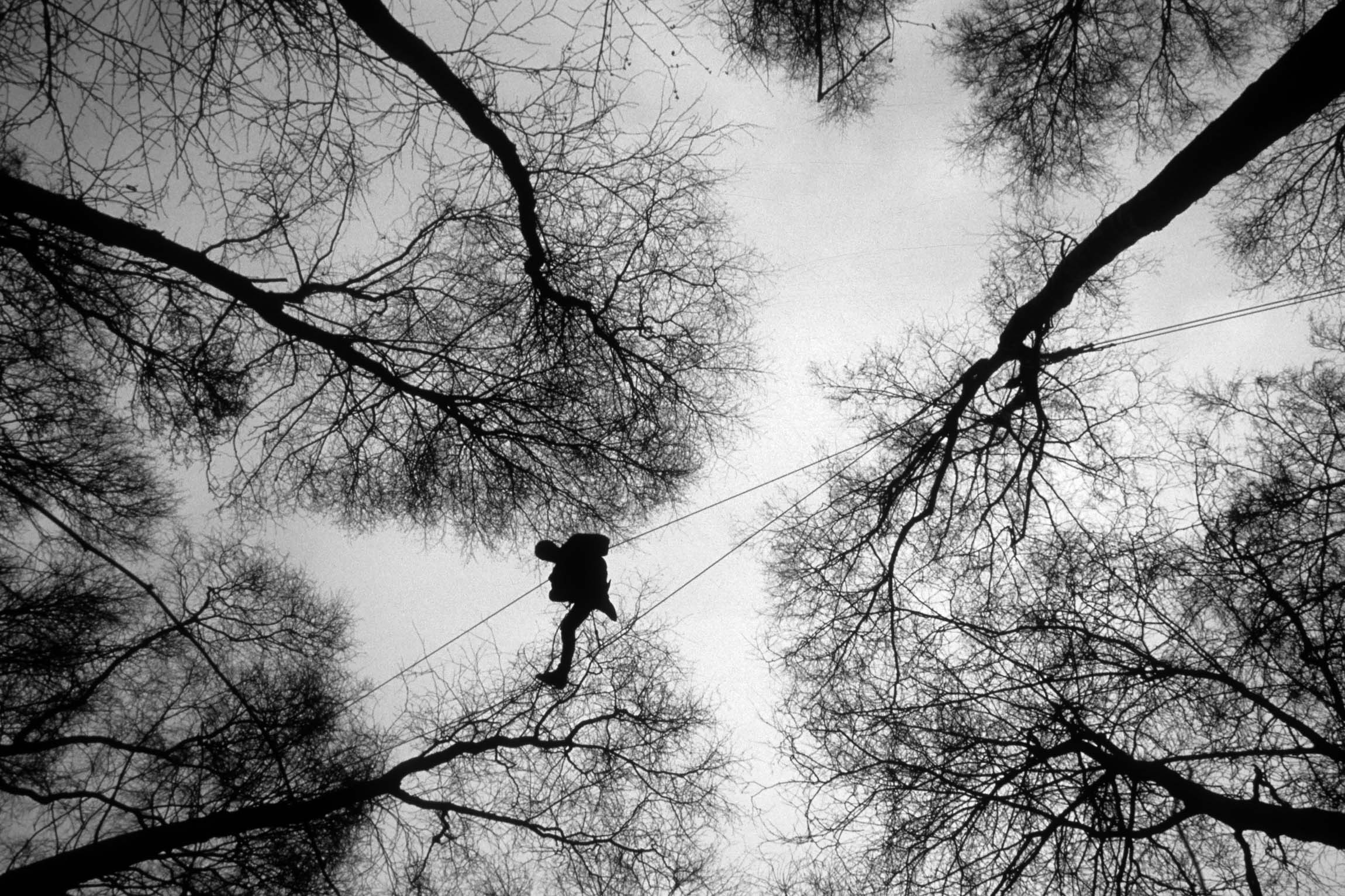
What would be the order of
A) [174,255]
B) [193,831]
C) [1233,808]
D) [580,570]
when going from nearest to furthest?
[174,255], [1233,808], [580,570], [193,831]

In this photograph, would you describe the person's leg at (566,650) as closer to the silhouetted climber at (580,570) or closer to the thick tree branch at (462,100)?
the silhouetted climber at (580,570)

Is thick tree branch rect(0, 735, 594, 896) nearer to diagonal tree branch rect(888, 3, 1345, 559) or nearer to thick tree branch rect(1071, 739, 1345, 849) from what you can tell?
thick tree branch rect(1071, 739, 1345, 849)

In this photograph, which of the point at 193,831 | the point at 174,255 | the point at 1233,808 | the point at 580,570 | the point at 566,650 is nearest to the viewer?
the point at 174,255

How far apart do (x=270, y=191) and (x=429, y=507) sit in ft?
8.99

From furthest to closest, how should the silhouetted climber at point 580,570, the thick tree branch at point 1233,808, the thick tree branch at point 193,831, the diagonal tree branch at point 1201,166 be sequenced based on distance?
the thick tree branch at point 193,831, the silhouetted climber at point 580,570, the thick tree branch at point 1233,808, the diagonal tree branch at point 1201,166

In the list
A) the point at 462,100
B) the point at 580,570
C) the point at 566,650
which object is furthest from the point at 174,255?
the point at 566,650

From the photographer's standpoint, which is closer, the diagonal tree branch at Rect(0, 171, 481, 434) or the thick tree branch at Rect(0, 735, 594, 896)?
the diagonal tree branch at Rect(0, 171, 481, 434)

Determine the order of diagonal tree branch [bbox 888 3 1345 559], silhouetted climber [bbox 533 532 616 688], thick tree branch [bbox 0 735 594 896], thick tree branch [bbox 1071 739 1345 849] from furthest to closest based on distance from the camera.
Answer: thick tree branch [bbox 0 735 594 896]
silhouetted climber [bbox 533 532 616 688]
thick tree branch [bbox 1071 739 1345 849]
diagonal tree branch [bbox 888 3 1345 559]

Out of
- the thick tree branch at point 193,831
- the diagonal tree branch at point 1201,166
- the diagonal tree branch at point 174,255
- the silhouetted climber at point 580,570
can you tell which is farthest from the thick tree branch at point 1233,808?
the diagonal tree branch at point 174,255

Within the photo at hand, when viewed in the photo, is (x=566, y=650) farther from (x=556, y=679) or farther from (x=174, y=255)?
(x=174, y=255)

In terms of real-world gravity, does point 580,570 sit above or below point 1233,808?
above

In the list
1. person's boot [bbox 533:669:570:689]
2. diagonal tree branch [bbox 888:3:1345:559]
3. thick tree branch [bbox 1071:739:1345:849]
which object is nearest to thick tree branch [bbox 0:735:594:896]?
person's boot [bbox 533:669:570:689]

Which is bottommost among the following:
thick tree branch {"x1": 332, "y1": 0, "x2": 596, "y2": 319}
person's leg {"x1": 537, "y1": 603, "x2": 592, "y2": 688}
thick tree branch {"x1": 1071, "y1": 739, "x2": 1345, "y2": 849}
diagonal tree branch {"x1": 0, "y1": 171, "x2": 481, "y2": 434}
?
thick tree branch {"x1": 1071, "y1": 739, "x2": 1345, "y2": 849}

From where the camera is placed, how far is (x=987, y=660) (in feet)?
19.3
